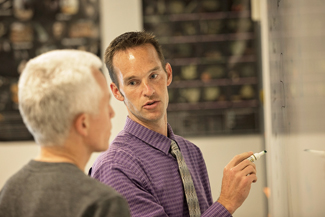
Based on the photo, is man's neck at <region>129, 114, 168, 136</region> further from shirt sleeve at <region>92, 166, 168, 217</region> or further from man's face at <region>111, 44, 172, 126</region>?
shirt sleeve at <region>92, 166, 168, 217</region>

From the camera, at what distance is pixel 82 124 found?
805 millimetres

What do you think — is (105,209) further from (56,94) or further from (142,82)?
(142,82)

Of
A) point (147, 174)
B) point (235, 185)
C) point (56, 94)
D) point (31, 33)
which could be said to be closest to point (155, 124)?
point (147, 174)

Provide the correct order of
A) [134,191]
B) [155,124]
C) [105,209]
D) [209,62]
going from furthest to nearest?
[209,62], [155,124], [134,191], [105,209]

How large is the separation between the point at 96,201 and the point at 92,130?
154 millimetres

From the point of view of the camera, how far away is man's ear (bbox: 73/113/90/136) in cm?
80

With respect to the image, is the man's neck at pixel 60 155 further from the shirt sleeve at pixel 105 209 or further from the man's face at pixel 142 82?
the man's face at pixel 142 82

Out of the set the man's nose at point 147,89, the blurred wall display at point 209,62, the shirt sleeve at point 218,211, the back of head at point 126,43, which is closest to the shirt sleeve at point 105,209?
the shirt sleeve at point 218,211

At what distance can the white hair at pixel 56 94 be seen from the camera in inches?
30.4

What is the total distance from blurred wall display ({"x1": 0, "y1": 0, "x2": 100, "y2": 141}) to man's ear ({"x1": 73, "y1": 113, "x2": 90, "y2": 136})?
2.55 metres

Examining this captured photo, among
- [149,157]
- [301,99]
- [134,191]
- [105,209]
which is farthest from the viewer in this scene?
[149,157]

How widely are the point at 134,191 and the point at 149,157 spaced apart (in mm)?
168

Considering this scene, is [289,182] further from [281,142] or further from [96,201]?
[96,201]

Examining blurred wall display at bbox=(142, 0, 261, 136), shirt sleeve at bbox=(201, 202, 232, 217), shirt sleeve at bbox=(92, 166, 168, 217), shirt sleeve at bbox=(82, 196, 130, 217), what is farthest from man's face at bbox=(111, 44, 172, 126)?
blurred wall display at bbox=(142, 0, 261, 136)
